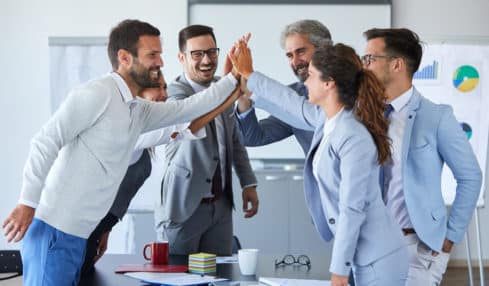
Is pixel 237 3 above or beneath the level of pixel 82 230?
above

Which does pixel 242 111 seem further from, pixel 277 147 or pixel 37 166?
pixel 277 147

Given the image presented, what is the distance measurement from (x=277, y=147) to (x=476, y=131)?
1.71 meters

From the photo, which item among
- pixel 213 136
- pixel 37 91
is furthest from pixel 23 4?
pixel 213 136

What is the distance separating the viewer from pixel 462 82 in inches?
235

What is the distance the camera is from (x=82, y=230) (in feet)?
7.51

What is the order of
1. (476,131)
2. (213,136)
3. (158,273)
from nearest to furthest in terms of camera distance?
(158,273)
(213,136)
(476,131)

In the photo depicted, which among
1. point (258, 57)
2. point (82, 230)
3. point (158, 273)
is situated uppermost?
point (258, 57)

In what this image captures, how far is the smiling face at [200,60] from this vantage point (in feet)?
10.9

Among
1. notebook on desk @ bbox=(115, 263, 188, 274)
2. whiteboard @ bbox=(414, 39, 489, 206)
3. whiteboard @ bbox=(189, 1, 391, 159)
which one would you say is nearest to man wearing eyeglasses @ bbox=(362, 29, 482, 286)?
notebook on desk @ bbox=(115, 263, 188, 274)

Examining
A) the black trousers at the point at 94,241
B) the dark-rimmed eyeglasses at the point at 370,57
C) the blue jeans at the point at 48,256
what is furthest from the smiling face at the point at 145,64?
the dark-rimmed eyeglasses at the point at 370,57

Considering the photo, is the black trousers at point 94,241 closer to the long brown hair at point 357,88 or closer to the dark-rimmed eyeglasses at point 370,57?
the long brown hair at point 357,88

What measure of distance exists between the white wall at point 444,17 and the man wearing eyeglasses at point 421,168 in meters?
4.06

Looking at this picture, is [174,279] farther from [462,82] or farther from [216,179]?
[462,82]

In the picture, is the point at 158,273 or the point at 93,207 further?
the point at 158,273
